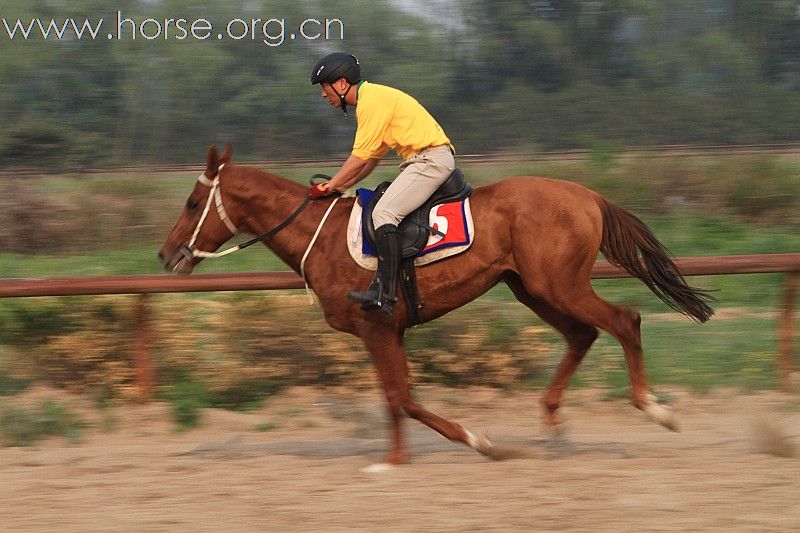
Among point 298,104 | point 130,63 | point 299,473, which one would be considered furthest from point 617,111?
point 299,473

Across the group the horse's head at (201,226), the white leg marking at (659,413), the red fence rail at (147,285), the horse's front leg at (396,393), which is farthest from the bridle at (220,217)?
the white leg marking at (659,413)

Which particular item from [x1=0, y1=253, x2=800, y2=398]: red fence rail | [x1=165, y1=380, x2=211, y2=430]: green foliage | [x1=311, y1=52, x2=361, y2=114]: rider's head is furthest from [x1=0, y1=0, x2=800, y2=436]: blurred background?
[x1=311, y1=52, x2=361, y2=114]: rider's head

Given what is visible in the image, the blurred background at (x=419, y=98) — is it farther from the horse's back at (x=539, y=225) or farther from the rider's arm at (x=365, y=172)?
the rider's arm at (x=365, y=172)

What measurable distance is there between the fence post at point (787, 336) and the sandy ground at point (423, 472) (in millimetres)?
231

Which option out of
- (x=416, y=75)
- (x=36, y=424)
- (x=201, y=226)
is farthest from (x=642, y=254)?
(x=416, y=75)

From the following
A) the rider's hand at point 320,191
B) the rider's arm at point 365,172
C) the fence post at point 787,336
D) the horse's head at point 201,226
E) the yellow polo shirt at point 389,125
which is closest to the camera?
the yellow polo shirt at point 389,125

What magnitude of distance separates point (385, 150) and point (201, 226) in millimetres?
1232

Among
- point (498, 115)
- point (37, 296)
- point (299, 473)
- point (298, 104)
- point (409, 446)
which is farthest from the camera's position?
point (498, 115)

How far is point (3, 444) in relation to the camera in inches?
266

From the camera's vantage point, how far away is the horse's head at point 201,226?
6363 mm

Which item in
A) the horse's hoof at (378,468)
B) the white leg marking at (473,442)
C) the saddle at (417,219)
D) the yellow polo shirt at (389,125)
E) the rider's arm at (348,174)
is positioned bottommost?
the horse's hoof at (378,468)

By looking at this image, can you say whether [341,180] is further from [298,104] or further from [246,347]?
[298,104]

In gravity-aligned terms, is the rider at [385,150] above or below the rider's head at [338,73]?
below

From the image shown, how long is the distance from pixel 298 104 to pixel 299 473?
307 inches
